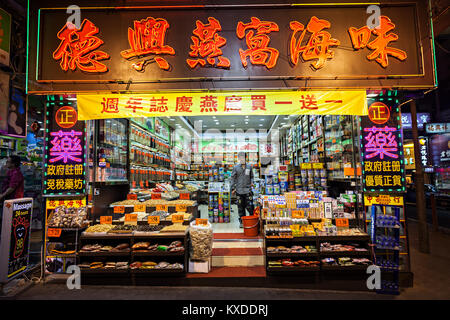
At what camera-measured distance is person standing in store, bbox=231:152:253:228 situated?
7.25m

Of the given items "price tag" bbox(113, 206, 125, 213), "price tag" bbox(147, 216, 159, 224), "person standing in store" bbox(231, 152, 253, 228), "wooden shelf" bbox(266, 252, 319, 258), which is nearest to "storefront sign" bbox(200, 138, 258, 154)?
"person standing in store" bbox(231, 152, 253, 228)

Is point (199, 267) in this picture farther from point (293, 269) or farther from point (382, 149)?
point (382, 149)

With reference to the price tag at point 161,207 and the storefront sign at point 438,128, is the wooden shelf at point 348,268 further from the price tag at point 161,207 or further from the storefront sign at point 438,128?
the storefront sign at point 438,128

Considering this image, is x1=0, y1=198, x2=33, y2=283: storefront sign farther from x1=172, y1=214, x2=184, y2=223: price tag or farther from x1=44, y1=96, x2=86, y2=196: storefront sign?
x1=172, y1=214, x2=184, y2=223: price tag

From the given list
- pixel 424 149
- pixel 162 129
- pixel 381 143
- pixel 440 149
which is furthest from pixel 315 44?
pixel 440 149

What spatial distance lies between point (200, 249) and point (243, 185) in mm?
3405

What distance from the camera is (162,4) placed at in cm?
429

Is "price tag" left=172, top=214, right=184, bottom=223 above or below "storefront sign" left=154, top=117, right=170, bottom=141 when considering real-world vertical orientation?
below

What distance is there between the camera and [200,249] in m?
4.05

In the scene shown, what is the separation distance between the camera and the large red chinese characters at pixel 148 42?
4.20 meters

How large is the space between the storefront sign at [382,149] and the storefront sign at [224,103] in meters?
0.50

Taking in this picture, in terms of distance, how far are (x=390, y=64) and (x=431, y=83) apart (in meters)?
0.74

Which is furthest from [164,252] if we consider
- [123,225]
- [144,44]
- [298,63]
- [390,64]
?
[390,64]

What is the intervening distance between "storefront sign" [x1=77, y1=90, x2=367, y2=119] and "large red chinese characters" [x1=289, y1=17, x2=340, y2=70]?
62 cm
